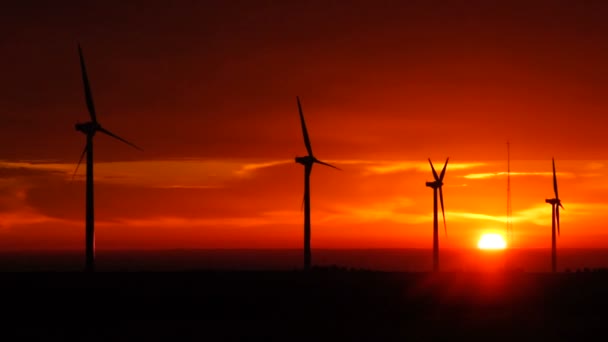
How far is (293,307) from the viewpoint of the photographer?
8169 centimetres

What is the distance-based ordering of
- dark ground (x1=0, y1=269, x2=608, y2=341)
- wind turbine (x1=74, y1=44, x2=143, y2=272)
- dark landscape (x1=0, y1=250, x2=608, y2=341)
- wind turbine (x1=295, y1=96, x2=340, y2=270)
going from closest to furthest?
dark ground (x1=0, y1=269, x2=608, y2=341) < dark landscape (x1=0, y1=250, x2=608, y2=341) < wind turbine (x1=74, y1=44, x2=143, y2=272) < wind turbine (x1=295, y1=96, x2=340, y2=270)

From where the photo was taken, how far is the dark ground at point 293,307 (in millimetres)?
66125

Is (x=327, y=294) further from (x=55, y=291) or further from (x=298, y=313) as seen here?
(x=55, y=291)

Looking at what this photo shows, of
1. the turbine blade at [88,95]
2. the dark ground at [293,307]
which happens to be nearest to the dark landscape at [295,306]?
the dark ground at [293,307]

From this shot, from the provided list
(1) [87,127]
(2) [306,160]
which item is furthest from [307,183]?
(1) [87,127]

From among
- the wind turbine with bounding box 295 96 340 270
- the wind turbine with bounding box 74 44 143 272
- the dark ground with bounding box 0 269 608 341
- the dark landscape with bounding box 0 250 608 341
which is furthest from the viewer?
the wind turbine with bounding box 295 96 340 270

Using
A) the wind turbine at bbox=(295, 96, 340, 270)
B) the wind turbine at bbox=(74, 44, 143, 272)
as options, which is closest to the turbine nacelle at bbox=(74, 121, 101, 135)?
the wind turbine at bbox=(74, 44, 143, 272)

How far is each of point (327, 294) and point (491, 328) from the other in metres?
22.5

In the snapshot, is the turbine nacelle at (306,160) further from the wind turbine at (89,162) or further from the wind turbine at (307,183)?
the wind turbine at (89,162)

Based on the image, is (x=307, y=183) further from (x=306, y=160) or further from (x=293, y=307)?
(x=293, y=307)

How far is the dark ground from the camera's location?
217 ft

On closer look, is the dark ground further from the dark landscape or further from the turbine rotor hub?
the turbine rotor hub

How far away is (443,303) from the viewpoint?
87.6 meters

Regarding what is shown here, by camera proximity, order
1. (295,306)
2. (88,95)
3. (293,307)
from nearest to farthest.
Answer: (293,307) → (295,306) → (88,95)
